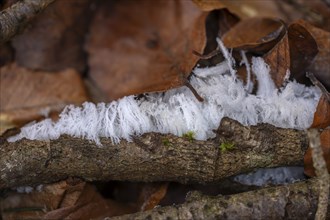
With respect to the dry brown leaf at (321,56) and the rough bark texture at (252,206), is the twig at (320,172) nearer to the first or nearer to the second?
the rough bark texture at (252,206)

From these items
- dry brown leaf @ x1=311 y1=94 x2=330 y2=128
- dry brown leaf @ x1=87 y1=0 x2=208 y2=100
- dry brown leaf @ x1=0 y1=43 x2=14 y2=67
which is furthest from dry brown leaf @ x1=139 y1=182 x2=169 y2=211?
dry brown leaf @ x1=0 y1=43 x2=14 y2=67

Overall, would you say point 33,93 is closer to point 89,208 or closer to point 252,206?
point 89,208

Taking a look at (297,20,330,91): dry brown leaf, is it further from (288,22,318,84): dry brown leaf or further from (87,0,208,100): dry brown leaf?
(87,0,208,100): dry brown leaf

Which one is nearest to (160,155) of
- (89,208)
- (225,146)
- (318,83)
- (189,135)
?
(189,135)

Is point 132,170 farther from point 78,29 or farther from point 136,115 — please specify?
point 78,29

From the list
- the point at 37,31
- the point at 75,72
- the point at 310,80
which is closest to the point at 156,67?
the point at 75,72

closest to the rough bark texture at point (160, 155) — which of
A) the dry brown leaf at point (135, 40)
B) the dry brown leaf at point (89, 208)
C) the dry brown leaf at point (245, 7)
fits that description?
the dry brown leaf at point (89, 208)
